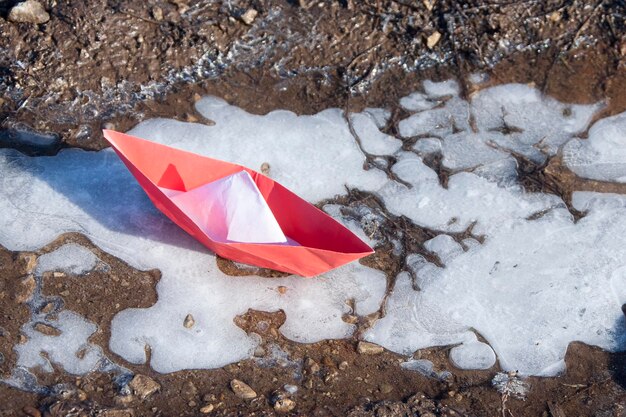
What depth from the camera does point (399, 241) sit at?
Result: 370 centimetres

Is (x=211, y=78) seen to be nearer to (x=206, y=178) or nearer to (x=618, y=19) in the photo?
(x=206, y=178)

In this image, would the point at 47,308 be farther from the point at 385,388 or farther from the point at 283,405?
the point at 385,388

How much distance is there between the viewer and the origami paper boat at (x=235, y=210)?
3352 mm

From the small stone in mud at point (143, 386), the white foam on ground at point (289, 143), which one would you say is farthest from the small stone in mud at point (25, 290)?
the white foam on ground at point (289, 143)

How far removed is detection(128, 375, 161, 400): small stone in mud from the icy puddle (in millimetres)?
87

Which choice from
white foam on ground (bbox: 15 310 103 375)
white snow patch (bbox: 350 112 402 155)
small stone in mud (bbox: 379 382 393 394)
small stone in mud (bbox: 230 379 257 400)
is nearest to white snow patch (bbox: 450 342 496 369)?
small stone in mud (bbox: 379 382 393 394)

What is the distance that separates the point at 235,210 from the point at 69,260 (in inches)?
33.9

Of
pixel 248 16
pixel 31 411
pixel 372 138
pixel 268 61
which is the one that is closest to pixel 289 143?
pixel 372 138

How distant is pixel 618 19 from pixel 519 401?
96.0 inches

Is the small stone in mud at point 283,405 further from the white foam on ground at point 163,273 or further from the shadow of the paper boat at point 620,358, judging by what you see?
the shadow of the paper boat at point 620,358

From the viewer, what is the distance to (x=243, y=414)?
124 inches

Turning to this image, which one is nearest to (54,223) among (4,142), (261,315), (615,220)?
(4,142)

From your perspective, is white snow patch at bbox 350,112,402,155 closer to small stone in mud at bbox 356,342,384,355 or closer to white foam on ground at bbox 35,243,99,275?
small stone in mud at bbox 356,342,384,355

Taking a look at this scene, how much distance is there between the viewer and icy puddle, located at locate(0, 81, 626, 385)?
3400 millimetres
